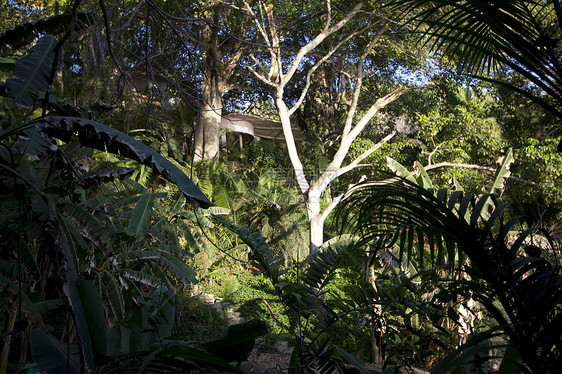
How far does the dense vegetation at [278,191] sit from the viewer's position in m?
2.08

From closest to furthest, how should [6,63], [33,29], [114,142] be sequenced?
[114,142] → [6,63] → [33,29]

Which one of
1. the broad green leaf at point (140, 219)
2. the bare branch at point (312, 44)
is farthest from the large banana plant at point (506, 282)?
the bare branch at point (312, 44)

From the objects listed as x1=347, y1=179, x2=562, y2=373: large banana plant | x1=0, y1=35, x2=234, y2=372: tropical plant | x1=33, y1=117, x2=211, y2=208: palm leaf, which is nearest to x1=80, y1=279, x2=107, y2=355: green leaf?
x1=0, y1=35, x2=234, y2=372: tropical plant

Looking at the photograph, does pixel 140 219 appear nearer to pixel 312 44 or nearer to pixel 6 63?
pixel 6 63

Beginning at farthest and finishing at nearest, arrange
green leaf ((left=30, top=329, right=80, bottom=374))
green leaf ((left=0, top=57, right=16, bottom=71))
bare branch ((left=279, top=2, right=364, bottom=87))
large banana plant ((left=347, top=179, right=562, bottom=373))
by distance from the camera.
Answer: bare branch ((left=279, top=2, right=364, bottom=87))
green leaf ((left=0, top=57, right=16, bottom=71))
green leaf ((left=30, top=329, right=80, bottom=374))
large banana plant ((left=347, top=179, right=562, bottom=373))

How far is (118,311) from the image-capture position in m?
4.51

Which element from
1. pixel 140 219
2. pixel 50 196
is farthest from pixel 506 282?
pixel 140 219

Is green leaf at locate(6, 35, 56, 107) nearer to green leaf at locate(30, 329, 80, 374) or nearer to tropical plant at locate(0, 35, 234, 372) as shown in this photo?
tropical plant at locate(0, 35, 234, 372)

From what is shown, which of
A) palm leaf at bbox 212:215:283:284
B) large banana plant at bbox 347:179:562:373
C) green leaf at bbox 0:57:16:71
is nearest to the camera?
large banana plant at bbox 347:179:562:373

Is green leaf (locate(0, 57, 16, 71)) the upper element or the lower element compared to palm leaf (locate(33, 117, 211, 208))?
upper

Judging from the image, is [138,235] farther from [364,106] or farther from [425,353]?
[364,106]

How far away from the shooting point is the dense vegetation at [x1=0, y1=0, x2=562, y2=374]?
6.82ft

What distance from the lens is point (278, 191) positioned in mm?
13445

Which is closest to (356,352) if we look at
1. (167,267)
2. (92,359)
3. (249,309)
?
(249,309)
